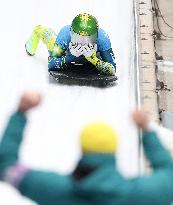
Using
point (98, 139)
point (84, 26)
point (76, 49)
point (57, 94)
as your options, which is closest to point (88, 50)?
point (76, 49)

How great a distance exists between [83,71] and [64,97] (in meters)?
0.27

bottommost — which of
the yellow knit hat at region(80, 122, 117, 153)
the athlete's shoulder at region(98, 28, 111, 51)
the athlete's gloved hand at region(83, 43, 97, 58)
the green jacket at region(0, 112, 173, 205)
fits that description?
the green jacket at region(0, 112, 173, 205)

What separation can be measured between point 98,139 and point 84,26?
76.4 inches

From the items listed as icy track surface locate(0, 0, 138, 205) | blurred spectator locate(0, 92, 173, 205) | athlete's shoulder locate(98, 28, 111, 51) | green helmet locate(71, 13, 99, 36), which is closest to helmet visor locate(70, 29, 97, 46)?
green helmet locate(71, 13, 99, 36)

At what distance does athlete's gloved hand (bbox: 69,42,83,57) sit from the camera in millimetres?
3510

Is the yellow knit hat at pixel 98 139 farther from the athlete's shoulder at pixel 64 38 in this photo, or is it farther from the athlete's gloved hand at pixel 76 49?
the athlete's shoulder at pixel 64 38

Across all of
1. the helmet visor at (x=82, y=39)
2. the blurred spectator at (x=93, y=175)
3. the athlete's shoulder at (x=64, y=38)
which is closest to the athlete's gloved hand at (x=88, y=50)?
the helmet visor at (x=82, y=39)

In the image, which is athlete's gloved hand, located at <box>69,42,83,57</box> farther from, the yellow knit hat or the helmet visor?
the yellow knit hat

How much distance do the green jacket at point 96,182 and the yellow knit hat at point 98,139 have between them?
0.8 inches

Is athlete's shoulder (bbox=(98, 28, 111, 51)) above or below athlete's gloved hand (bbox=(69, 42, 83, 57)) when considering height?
above

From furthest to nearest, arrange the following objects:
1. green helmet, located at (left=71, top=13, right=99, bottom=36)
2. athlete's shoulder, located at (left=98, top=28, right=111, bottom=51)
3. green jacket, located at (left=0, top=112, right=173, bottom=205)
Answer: athlete's shoulder, located at (left=98, top=28, right=111, bottom=51) → green helmet, located at (left=71, top=13, right=99, bottom=36) → green jacket, located at (left=0, top=112, right=173, bottom=205)

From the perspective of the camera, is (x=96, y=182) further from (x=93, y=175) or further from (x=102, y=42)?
(x=102, y=42)

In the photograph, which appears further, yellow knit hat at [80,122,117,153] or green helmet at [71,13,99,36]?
green helmet at [71,13,99,36]

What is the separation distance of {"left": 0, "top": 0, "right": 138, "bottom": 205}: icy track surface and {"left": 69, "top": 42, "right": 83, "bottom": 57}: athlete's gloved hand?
0.27 meters
